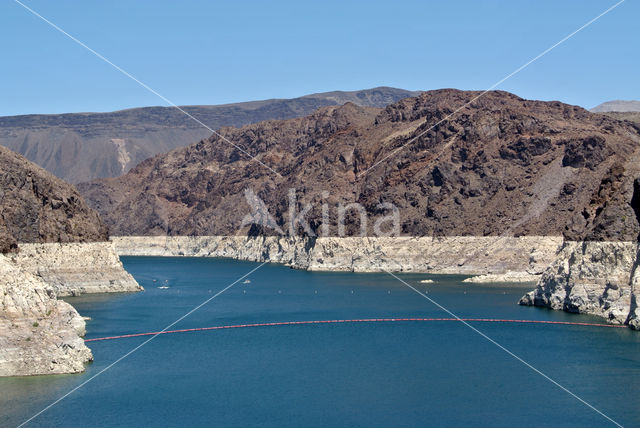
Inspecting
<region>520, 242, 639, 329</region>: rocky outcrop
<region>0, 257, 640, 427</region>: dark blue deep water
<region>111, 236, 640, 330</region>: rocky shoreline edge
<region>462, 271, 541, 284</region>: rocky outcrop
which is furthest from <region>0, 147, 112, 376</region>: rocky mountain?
<region>462, 271, 541, 284</region>: rocky outcrop

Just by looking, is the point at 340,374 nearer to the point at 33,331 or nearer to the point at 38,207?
the point at 33,331

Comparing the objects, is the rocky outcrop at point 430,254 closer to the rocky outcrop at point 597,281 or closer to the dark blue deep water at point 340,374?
the dark blue deep water at point 340,374

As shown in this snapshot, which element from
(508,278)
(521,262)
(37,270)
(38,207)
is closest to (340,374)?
(37,270)

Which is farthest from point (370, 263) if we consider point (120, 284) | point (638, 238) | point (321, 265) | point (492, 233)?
point (638, 238)

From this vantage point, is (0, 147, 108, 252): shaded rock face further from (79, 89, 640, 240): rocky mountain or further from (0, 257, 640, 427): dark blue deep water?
(79, 89, 640, 240): rocky mountain

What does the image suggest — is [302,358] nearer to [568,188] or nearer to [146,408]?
[146,408]

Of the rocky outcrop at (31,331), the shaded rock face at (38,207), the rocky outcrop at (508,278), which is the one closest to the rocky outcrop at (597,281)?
the rocky outcrop at (508,278)
